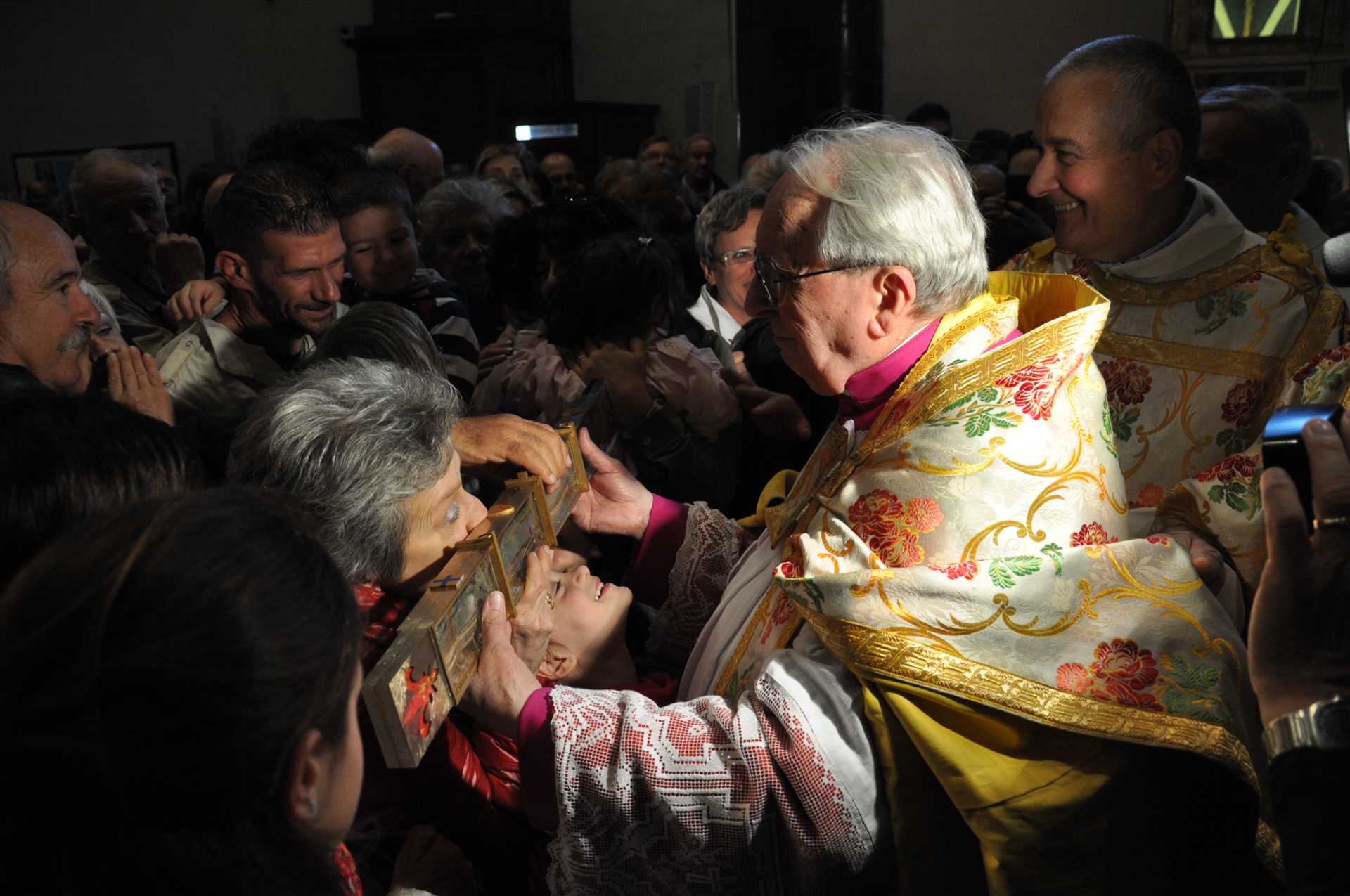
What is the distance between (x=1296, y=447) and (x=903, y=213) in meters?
0.90

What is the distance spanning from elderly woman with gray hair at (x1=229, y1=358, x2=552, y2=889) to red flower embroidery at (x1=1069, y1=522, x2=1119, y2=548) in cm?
94

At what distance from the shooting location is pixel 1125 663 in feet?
5.08

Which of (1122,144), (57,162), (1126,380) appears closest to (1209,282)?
(1126,380)

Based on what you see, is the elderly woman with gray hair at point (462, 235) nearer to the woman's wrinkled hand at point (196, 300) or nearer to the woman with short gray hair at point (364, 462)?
the woman's wrinkled hand at point (196, 300)

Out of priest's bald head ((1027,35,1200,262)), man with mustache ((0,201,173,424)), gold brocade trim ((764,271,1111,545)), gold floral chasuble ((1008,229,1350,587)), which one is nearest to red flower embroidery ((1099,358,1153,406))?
gold floral chasuble ((1008,229,1350,587))

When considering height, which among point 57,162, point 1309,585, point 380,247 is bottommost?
point 1309,585

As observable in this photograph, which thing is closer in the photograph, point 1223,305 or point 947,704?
point 947,704

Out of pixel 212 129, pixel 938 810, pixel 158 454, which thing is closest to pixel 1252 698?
pixel 938 810

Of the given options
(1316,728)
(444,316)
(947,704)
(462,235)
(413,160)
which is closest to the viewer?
(1316,728)

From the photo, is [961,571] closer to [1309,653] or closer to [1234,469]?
[1309,653]

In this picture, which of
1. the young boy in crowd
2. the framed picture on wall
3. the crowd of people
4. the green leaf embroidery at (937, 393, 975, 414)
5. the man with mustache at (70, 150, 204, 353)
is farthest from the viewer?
the framed picture on wall

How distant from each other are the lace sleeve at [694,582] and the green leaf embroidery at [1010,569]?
2.82 feet

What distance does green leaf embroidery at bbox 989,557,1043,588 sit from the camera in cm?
153

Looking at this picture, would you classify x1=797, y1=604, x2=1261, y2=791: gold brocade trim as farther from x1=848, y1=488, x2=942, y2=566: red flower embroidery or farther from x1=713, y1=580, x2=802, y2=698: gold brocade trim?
x1=713, y1=580, x2=802, y2=698: gold brocade trim
